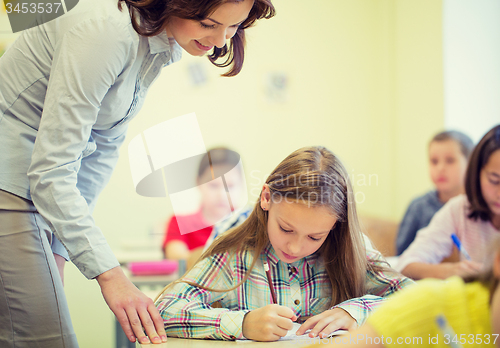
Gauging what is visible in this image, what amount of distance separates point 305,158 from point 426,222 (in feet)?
4.06

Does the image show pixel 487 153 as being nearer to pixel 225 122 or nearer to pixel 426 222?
pixel 426 222

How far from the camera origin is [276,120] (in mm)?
2320

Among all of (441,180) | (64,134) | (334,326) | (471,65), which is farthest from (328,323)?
(471,65)

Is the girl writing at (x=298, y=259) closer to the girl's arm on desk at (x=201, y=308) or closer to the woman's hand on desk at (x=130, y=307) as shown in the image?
the girl's arm on desk at (x=201, y=308)

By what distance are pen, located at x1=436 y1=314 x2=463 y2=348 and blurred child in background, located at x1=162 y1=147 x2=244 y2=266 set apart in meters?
1.09

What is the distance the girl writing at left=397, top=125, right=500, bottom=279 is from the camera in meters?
1.20

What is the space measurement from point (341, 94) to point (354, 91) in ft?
0.35

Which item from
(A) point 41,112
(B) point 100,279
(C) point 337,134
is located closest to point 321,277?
(B) point 100,279

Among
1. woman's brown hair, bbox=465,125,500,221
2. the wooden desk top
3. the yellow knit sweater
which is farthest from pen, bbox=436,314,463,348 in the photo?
woman's brown hair, bbox=465,125,500,221

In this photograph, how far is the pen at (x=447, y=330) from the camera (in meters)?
0.45

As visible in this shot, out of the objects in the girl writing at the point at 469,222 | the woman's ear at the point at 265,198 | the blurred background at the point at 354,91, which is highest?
the blurred background at the point at 354,91

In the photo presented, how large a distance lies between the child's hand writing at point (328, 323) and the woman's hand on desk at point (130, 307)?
23cm

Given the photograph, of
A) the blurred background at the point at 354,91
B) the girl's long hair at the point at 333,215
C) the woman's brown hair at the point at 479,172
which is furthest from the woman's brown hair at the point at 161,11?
the blurred background at the point at 354,91

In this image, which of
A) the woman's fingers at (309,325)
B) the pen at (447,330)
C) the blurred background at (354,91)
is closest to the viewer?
the pen at (447,330)
